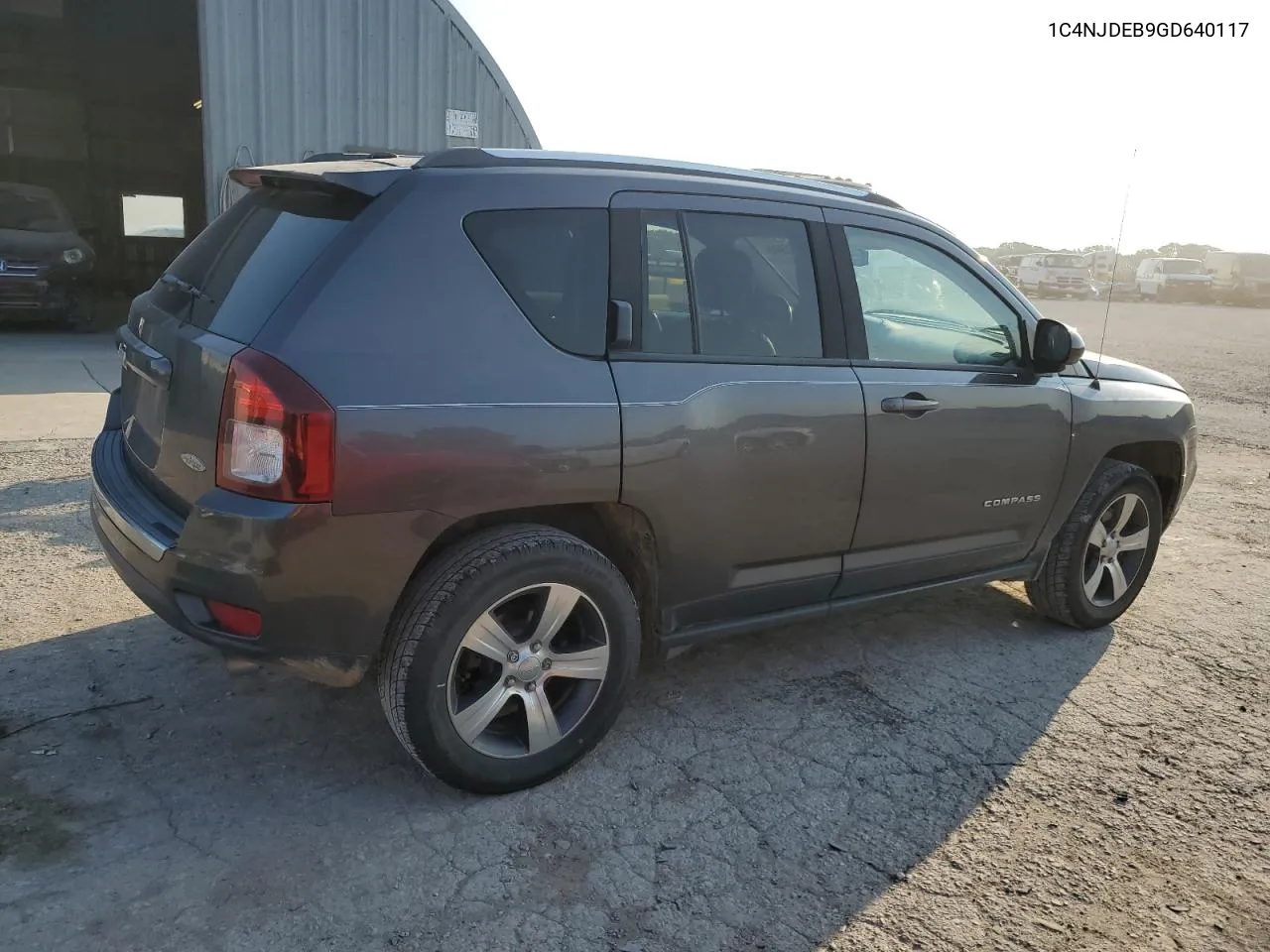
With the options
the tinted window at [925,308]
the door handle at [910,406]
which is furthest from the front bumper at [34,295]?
the door handle at [910,406]

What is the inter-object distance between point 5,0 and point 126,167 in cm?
702

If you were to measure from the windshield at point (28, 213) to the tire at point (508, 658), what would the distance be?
13.1m

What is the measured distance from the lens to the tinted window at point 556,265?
3.02 metres

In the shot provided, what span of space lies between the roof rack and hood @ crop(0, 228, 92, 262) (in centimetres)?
1221

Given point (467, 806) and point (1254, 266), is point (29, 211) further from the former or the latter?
point (1254, 266)

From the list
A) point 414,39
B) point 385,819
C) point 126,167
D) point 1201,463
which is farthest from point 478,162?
point 126,167

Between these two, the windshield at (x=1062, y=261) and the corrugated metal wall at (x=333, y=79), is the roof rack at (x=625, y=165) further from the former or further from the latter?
the windshield at (x=1062, y=261)

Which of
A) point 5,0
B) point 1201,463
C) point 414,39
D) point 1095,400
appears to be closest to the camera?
point 1095,400

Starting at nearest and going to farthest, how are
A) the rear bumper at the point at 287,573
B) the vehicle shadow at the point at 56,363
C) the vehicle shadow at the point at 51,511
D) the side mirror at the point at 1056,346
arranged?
the rear bumper at the point at 287,573, the side mirror at the point at 1056,346, the vehicle shadow at the point at 51,511, the vehicle shadow at the point at 56,363

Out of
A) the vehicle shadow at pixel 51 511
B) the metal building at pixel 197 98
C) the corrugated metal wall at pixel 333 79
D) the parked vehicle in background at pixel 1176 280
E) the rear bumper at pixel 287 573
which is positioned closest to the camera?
the rear bumper at pixel 287 573

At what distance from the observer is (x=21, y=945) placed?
2.38 metres

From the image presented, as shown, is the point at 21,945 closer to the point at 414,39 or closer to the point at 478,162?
the point at 478,162

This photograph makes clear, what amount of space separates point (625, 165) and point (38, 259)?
12430 millimetres

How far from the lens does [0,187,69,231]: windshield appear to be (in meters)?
13.4
